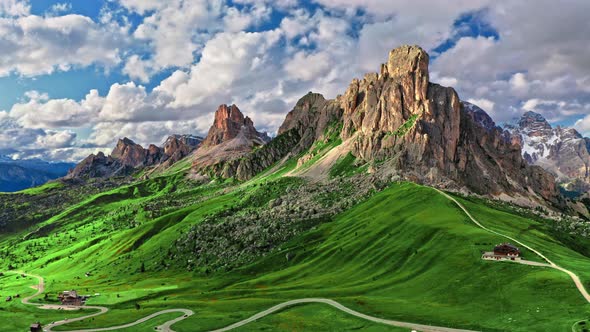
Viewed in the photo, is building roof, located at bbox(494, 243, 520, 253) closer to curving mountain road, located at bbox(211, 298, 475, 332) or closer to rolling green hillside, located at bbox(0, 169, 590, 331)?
rolling green hillside, located at bbox(0, 169, 590, 331)

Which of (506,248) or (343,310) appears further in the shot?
(506,248)

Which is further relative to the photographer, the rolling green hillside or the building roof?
the building roof

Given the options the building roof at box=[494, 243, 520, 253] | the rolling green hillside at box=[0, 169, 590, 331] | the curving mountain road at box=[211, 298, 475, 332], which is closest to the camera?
the curving mountain road at box=[211, 298, 475, 332]

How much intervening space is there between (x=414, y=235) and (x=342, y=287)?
4260 centimetres

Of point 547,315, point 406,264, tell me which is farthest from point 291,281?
point 547,315

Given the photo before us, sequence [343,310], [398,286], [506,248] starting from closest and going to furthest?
[343,310] < [506,248] < [398,286]

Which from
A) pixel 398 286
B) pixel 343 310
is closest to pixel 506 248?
pixel 398 286

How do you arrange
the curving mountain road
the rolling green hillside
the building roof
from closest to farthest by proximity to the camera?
the curving mountain road, the rolling green hillside, the building roof

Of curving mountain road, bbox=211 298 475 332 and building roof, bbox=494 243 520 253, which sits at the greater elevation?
building roof, bbox=494 243 520 253

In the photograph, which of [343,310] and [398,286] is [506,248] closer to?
[398,286]

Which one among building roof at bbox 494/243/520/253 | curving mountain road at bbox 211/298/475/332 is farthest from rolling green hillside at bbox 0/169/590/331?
building roof at bbox 494/243/520/253

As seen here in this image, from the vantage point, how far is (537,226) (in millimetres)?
187625

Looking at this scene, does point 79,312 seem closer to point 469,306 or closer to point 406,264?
point 406,264

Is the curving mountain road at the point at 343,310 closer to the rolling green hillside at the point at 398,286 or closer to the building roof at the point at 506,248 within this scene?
the rolling green hillside at the point at 398,286
